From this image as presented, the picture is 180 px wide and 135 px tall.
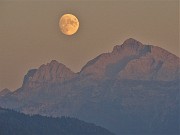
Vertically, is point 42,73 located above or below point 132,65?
below

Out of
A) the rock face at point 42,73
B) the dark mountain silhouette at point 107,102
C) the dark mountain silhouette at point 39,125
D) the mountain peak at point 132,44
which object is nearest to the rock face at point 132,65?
the mountain peak at point 132,44

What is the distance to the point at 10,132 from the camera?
8406 cm

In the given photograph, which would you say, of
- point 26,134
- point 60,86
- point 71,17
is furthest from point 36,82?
point 71,17

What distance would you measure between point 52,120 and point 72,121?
260 inches

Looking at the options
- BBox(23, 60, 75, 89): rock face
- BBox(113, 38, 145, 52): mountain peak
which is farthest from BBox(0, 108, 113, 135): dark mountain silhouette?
BBox(113, 38, 145, 52): mountain peak

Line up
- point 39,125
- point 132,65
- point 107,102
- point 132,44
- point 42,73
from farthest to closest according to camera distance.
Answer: point 132,65 → point 107,102 → point 132,44 → point 42,73 → point 39,125

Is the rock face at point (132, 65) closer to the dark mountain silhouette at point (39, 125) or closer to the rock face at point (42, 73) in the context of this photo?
the rock face at point (42, 73)

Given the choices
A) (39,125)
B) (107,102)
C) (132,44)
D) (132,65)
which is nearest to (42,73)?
(107,102)

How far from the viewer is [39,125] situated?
91.2m

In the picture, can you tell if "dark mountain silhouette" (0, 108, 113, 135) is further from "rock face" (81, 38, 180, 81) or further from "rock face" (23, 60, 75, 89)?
"rock face" (81, 38, 180, 81)

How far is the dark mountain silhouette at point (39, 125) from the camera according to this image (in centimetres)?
A: 8819

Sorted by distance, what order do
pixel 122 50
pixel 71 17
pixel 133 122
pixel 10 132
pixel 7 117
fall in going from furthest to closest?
pixel 122 50, pixel 133 122, pixel 7 117, pixel 10 132, pixel 71 17

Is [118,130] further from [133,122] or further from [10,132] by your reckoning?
[10,132]

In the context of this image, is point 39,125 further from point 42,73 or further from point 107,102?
point 107,102
